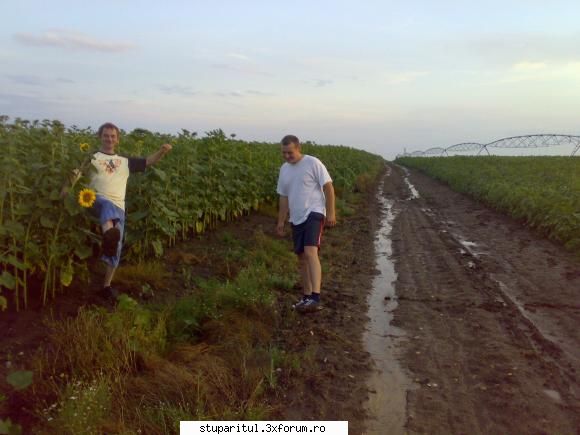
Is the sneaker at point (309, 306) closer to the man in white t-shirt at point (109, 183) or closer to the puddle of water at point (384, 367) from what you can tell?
the puddle of water at point (384, 367)

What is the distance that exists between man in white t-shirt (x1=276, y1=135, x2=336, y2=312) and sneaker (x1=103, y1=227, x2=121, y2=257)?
199 cm

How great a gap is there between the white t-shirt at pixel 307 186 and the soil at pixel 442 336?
45.8 inches

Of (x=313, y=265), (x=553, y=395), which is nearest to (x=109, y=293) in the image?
(x=313, y=265)

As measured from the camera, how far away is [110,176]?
5.77m

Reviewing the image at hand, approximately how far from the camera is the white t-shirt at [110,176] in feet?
18.7

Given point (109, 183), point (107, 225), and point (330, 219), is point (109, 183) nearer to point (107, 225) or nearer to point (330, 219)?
point (107, 225)

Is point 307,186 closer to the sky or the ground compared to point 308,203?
closer to the sky

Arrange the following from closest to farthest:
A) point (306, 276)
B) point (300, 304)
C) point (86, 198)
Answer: point (86, 198) → point (300, 304) → point (306, 276)

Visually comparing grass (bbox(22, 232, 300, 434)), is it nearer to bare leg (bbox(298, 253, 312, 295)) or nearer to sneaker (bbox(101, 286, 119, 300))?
sneaker (bbox(101, 286, 119, 300))

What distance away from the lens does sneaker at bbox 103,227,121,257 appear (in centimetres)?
534

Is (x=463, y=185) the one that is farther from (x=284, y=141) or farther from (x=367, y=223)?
(x=284, y=141)

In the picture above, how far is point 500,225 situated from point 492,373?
959cm

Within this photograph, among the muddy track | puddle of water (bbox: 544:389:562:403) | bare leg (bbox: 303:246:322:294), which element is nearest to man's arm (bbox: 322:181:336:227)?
bare leg (bbox: 303:246:322:294)

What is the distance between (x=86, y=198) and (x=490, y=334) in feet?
13.9
